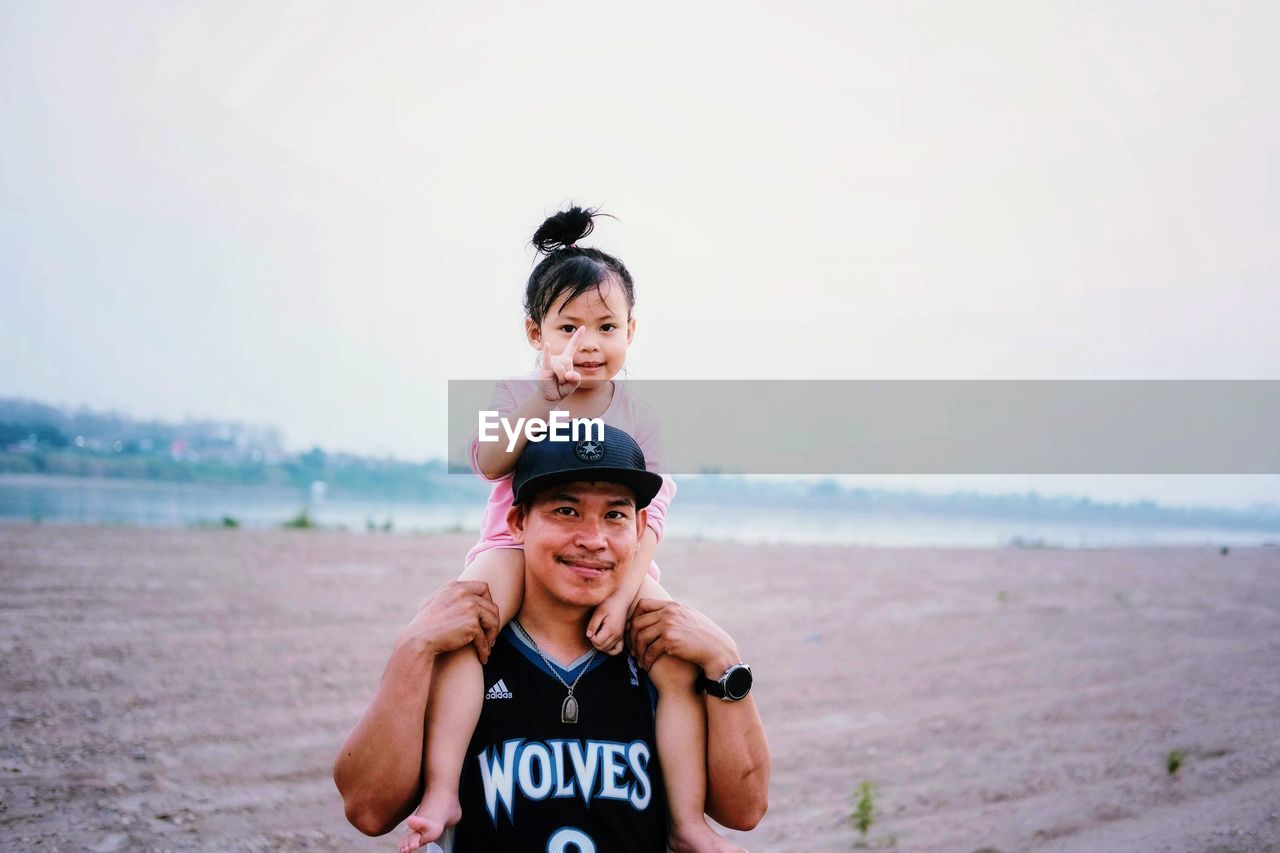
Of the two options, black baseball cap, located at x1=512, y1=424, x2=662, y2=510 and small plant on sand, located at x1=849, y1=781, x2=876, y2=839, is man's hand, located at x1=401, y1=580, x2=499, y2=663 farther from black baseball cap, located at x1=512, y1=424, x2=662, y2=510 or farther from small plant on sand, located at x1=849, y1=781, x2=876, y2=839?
small plant on sand, located at x1=849, y1=781, x2=876, y2=839

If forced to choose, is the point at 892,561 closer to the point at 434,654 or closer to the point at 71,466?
the point at 434,654

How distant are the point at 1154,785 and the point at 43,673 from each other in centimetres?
913

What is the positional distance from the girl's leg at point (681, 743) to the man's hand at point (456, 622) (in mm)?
511

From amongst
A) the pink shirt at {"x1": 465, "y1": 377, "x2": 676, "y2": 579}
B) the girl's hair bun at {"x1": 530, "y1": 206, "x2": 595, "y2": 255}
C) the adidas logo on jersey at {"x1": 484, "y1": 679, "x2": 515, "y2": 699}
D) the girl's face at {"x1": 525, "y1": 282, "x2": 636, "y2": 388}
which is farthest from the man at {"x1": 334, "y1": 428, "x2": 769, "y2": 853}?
the girl's hair bun at {"x1": 530, "y1": 206, "x2": 595, "y2": 255}

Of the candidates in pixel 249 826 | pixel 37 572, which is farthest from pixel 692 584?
pixel 249 826

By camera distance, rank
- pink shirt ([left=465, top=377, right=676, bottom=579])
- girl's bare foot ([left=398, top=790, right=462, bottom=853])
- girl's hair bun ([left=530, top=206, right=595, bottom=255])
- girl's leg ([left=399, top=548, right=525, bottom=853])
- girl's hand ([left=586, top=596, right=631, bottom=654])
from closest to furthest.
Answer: girl's bare foot ([left=398, top=790, right=462, bottom=853])
girl's leg ([left=399, top=548, right=525, bottom=853])
girl's hand ([left=586, top=596, right=631, bottom=654])
pink shirt ([left=465, top=377, right=676, bottom=579])
girl's hair bun ([left=530, top=206, right=595, bottom=255])

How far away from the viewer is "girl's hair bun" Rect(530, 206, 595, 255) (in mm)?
3656

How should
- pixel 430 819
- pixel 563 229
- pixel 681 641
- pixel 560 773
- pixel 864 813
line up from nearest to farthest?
1. pixel 430 819
2. pixel 560 773
3. pixel 681 641
4. pixel 563 229
5. pixel 864 813

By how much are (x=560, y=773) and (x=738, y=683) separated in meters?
0.57

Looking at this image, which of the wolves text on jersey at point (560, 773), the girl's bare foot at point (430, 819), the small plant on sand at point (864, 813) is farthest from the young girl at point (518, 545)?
the small plant on sand at point (864, 813)

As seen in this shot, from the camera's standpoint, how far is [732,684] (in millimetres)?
2570

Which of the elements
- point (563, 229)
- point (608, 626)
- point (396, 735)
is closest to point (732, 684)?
point (608, 626)

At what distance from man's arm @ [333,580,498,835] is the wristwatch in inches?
28.4

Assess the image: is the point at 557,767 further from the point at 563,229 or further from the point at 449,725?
the point at 563,229
